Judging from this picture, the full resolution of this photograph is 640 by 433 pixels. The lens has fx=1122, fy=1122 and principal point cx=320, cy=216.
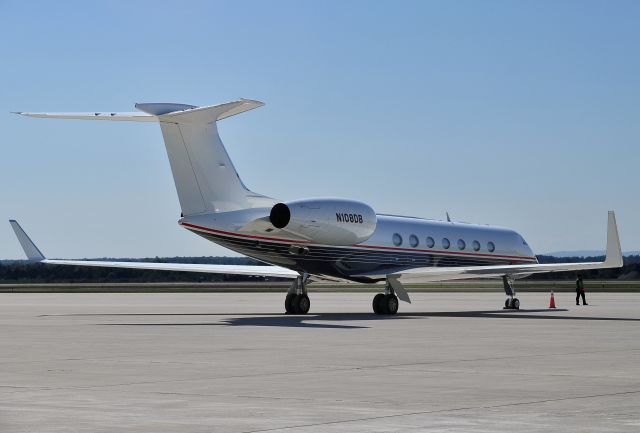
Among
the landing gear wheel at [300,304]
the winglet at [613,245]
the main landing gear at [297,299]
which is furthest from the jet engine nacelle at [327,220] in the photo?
the winglet at [613,245]

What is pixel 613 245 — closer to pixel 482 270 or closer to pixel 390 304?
pixel 482 270

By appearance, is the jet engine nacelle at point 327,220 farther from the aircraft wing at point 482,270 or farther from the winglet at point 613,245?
the winglet at point 613,245

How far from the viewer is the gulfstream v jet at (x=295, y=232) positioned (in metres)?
29.9

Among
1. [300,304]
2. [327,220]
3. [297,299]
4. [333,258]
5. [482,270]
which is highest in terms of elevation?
[327,220]

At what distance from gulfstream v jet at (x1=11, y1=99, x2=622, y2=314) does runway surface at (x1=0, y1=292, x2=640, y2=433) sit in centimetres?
513

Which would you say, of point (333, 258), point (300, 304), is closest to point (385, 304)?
point (333, 258)

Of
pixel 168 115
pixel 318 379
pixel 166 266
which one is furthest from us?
pixel 166 266

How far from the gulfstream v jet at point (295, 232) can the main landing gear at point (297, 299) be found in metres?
0.03

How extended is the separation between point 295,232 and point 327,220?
1200 mm

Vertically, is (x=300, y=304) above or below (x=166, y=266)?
below

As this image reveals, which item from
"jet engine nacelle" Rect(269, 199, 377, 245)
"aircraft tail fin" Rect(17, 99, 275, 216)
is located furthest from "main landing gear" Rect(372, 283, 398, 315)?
"aircraft tail fin" Rect(17, 99, 275, 216)

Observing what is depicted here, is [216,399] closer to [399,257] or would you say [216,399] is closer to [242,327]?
[242,327]

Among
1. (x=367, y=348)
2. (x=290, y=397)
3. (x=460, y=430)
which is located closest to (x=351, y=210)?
(x=367, y=348)

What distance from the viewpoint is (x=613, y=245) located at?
30594 millimetres
